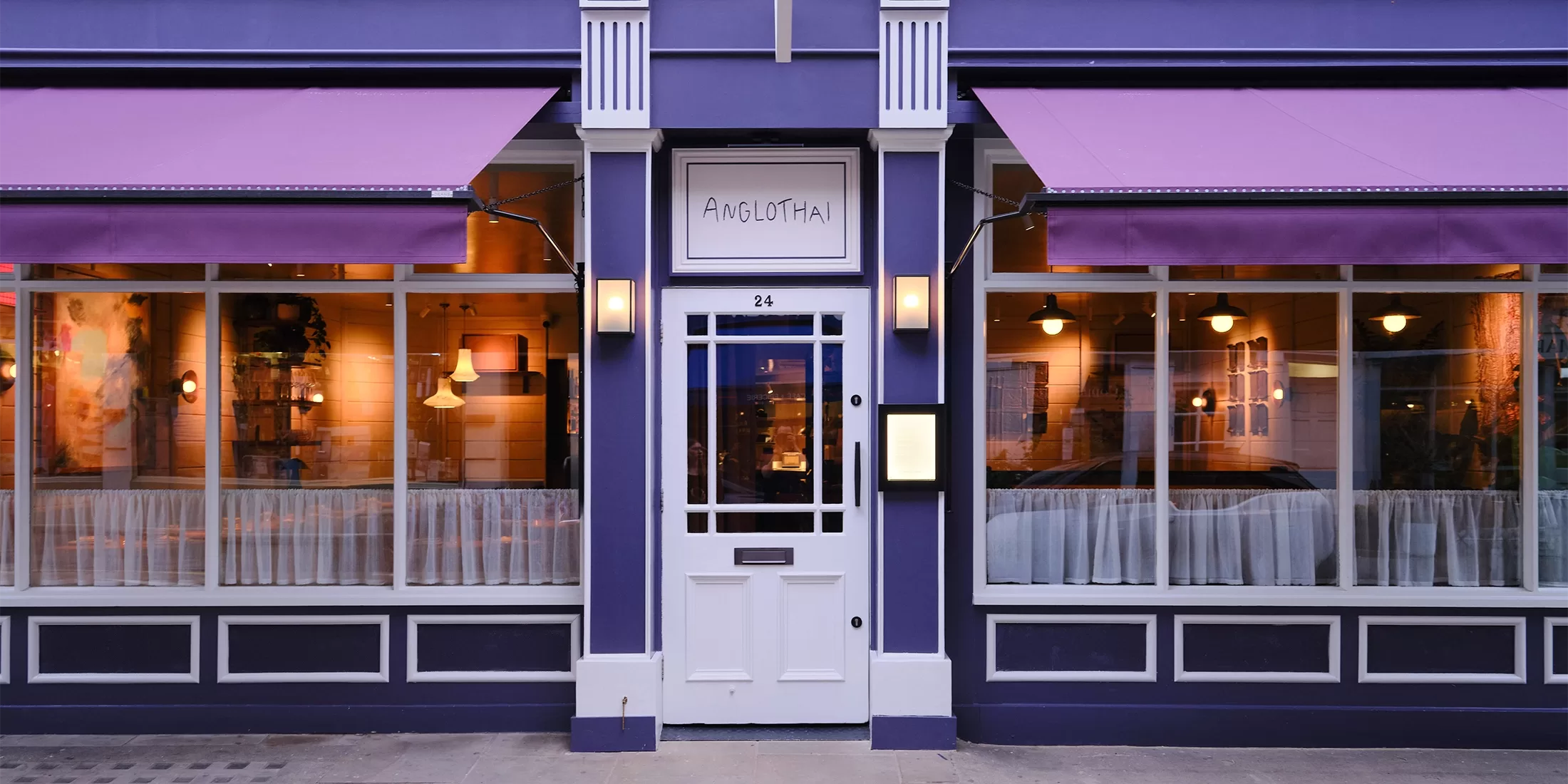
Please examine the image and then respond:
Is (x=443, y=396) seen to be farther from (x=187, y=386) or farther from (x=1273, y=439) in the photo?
(x=1273, y=439)

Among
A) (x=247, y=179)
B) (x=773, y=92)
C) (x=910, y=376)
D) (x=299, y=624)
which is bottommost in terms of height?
(x=299, y=624)

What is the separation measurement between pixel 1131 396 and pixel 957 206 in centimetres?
170

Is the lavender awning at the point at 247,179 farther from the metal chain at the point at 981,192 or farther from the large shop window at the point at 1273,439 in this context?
the large shop window at the point at 1273,439

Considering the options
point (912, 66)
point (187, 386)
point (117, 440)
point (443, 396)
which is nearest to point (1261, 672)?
point (912, 66)

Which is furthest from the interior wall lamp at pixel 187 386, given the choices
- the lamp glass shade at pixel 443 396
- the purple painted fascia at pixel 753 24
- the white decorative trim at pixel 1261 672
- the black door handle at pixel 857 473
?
the white decorative trim at pixel 1261 672

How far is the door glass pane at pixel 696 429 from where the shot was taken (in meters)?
5.59

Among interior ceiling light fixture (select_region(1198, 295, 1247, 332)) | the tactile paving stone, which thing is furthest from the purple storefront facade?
the tactile paving stone

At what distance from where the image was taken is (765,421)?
560 cm

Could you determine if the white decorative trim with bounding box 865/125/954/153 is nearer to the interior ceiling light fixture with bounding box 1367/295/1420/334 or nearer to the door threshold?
the interior ceiling light fixture with bounding box 1367/295/1420/334

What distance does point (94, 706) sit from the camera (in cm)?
557

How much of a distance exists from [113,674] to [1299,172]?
25.2 feet

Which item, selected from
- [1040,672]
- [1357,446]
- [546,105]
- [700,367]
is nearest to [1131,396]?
[1357,446]

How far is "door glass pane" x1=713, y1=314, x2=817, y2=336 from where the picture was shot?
5586 millimetres

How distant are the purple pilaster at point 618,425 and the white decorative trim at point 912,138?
138 cm
